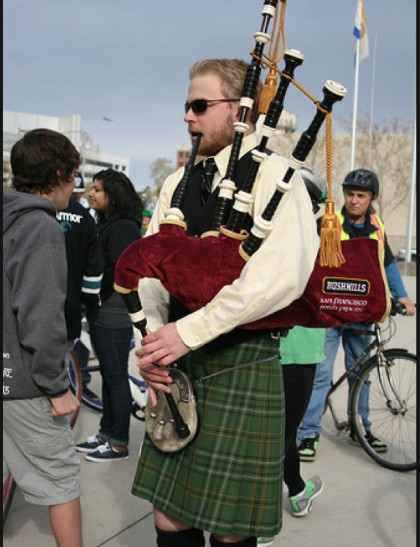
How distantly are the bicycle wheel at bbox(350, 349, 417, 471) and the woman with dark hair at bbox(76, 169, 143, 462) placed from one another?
1516 mm

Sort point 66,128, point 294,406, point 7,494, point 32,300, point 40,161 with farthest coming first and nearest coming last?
point 66,128, point 7,494, point 294,406, point 40,161, point 32,300

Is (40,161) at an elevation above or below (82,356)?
above

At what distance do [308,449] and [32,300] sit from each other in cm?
248

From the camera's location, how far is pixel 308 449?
414 cm

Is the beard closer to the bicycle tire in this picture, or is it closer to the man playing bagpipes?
the man playing bagpipes

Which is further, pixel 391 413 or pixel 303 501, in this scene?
pixel 391 413

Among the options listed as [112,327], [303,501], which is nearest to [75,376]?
[112,327]

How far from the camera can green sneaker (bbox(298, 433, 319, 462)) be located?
4.12m

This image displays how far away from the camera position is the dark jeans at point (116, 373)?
404 centimetres

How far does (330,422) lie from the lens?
16.5 feet

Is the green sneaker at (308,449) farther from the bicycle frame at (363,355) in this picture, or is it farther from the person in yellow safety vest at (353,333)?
the bicycle frame at (363,355)

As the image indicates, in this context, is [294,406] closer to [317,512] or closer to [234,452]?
[317,512]

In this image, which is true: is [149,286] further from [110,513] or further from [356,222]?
[356,222]

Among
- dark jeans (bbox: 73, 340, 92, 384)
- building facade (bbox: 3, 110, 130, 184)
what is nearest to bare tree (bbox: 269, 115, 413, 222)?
building facade (bbox: 3, 110, 130, 184)
